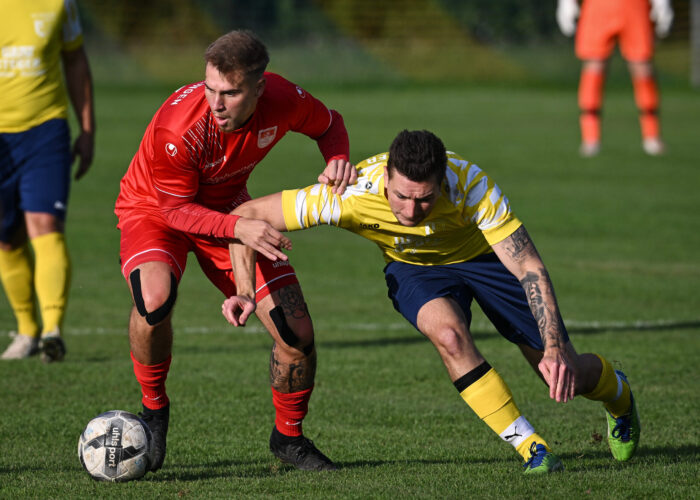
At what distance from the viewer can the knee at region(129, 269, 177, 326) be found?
17.7ft

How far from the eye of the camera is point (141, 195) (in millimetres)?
5965

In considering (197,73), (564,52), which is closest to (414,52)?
(564,52)

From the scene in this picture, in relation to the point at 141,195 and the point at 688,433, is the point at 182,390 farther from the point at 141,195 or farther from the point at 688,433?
the point at 688,433

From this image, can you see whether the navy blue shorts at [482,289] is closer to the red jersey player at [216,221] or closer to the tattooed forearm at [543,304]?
the tattooed forearm at [543,304]

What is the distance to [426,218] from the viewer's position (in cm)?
539

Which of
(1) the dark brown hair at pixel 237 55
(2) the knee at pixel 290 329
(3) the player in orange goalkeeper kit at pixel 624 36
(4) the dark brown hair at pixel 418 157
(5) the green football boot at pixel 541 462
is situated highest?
(1) the dark brown hair at pixel 237 55

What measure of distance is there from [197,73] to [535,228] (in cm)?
2320

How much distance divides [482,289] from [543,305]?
53 centimetres

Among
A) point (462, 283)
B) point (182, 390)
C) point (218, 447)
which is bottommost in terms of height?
point (182, 390)

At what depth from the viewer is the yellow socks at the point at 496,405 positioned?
17.0 ft

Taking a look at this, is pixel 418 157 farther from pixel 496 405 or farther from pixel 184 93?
pixel 184 93

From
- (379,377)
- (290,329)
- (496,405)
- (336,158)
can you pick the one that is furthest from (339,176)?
(379,377)

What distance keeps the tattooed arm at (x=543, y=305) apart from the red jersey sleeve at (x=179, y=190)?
1375 millimetres

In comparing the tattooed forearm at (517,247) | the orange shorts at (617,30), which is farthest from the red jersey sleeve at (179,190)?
the orange shorts at (617,30)
